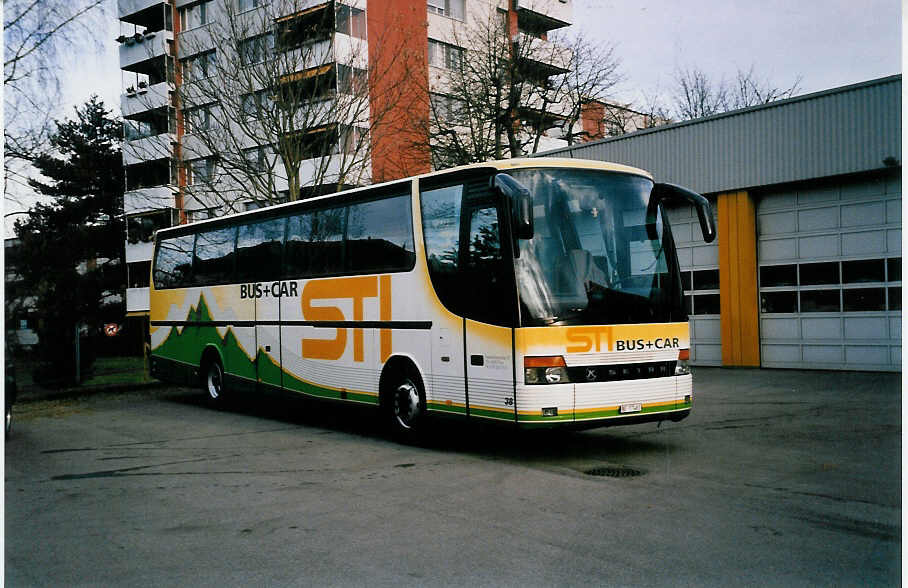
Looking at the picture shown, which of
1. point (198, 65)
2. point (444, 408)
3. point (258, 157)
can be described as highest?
point (198, 65)

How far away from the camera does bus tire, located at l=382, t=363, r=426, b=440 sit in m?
10.8

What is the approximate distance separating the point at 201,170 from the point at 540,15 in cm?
1176

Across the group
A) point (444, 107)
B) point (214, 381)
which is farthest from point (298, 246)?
point (444, 107)

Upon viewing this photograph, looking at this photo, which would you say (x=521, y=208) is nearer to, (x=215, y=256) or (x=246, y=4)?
(x=215, y=256)

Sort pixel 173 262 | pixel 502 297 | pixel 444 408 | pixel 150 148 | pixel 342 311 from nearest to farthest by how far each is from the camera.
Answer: pixel 502 297 → pixel 444 408 → pixel 342 311 → pixel 173 262 → pixel 150 148

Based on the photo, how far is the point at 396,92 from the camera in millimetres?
25328

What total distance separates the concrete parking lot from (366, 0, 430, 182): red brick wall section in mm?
13887

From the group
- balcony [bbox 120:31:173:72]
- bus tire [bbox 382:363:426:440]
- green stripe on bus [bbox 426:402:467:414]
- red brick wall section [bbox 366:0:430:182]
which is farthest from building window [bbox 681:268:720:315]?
balcony [bbox 120:31:173:72]

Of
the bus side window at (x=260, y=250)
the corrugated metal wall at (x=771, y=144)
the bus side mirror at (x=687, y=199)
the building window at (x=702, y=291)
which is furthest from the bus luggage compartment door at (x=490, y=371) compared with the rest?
the building window at (x=702, y=291)

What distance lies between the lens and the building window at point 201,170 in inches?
949

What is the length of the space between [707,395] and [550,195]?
768 cm

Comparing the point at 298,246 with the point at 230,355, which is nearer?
the point at 298,246

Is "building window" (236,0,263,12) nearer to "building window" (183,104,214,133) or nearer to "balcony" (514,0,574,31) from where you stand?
"building window" (183,104,214,133)

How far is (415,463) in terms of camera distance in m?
9.48
